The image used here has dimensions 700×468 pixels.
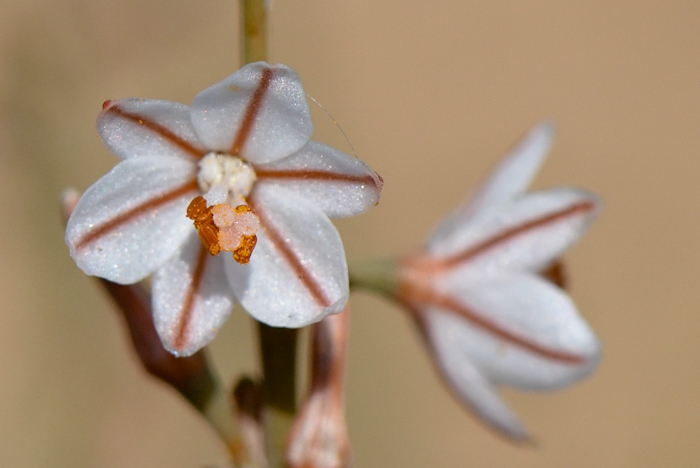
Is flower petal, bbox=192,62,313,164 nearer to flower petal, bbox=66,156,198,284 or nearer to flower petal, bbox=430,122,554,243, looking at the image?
flower petal, bbox=66,156,198,284

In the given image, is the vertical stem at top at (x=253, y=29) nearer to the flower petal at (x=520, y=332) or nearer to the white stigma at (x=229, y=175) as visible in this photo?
the white stigma at (x=229, y=175)

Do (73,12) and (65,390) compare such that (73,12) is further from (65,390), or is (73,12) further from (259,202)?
(259,202)

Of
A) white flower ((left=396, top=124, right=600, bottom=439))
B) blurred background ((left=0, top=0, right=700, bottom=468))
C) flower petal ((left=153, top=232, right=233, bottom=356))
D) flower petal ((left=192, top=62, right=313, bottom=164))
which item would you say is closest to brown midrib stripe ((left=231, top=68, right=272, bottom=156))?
flower petal ((left=192, top=62, right=313, bottom=164))

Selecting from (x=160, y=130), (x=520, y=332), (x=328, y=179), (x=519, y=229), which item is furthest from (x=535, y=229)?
(x=160, y=130)

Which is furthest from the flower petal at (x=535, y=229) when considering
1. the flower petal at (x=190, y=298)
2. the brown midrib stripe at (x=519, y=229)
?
the flower petal at (x=190, y=298)

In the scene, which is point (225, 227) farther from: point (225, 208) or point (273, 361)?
point (273, 361)
